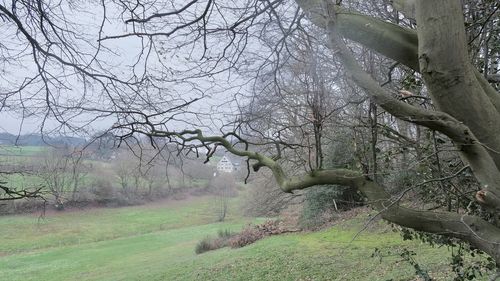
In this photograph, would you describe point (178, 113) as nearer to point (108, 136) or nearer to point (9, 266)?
point (108, 136)

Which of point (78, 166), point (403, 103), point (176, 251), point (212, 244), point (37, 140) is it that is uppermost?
point (37, 140)

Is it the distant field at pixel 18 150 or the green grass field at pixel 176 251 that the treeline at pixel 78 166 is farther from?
the green grass field at pixel 176 251

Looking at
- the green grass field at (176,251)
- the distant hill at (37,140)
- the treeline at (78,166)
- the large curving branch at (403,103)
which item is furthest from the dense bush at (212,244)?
the large curving branch at (403,103)

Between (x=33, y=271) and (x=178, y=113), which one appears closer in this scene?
(x=178, y=113)

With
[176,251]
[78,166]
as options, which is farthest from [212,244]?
[78,166]

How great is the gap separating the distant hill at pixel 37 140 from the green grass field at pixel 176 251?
198cm

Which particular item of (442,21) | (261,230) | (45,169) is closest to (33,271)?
(261,230)

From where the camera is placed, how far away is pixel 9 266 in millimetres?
24172

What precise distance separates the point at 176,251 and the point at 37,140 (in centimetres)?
1899

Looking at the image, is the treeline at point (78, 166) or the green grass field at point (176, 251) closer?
the treeline at point (78, 166)

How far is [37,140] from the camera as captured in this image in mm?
5512

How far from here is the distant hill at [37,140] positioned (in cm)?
522

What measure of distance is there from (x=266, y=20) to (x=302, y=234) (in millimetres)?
15807

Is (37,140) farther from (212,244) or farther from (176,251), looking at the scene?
(176,251)
